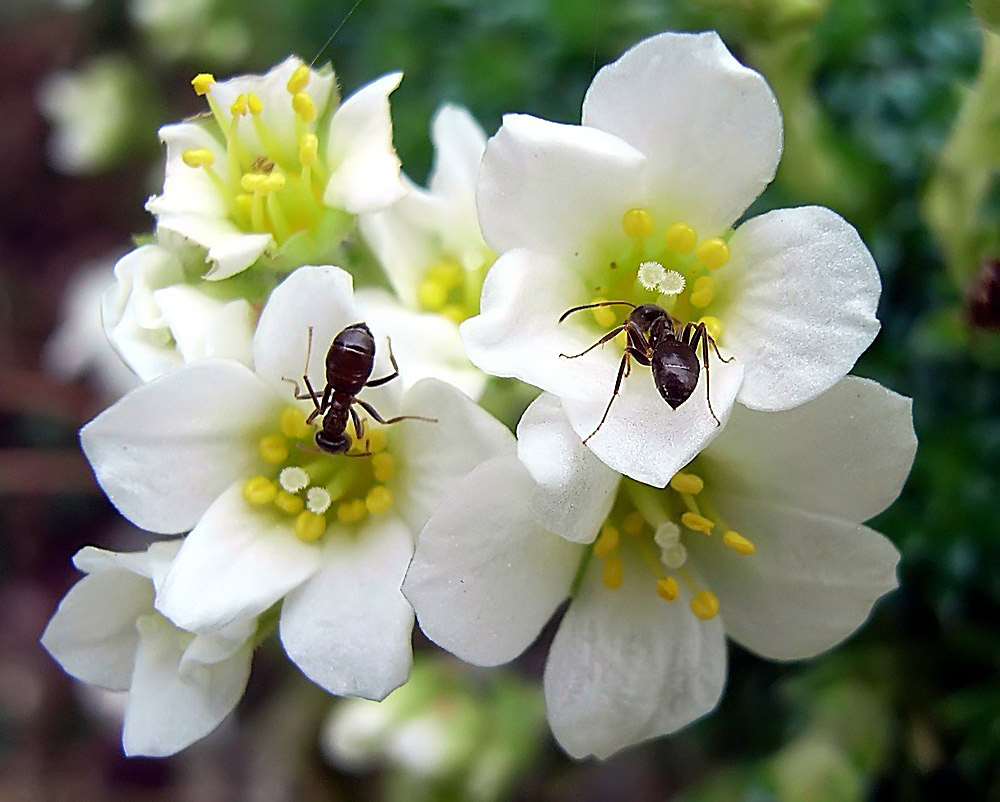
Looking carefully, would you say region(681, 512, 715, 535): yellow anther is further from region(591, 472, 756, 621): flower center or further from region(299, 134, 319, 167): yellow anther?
region(299, 134, 319, 167): yellow anther

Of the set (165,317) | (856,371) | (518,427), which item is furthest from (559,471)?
(856,371)

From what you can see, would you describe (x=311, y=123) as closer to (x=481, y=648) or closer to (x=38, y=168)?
(x=481, y=648)

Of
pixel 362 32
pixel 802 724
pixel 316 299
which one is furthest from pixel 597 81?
pixel 362 32

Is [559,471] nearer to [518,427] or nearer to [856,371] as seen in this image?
[518,427]

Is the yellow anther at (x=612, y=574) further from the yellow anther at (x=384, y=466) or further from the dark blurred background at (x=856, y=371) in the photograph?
the dark blurred background at (x=856, y=371)

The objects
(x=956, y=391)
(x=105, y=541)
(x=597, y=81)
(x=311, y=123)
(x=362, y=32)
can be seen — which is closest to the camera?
(x=597, y=81)

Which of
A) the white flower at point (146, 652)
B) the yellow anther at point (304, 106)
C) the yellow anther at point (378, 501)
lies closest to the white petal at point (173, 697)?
the white flower at point (146, 652)
